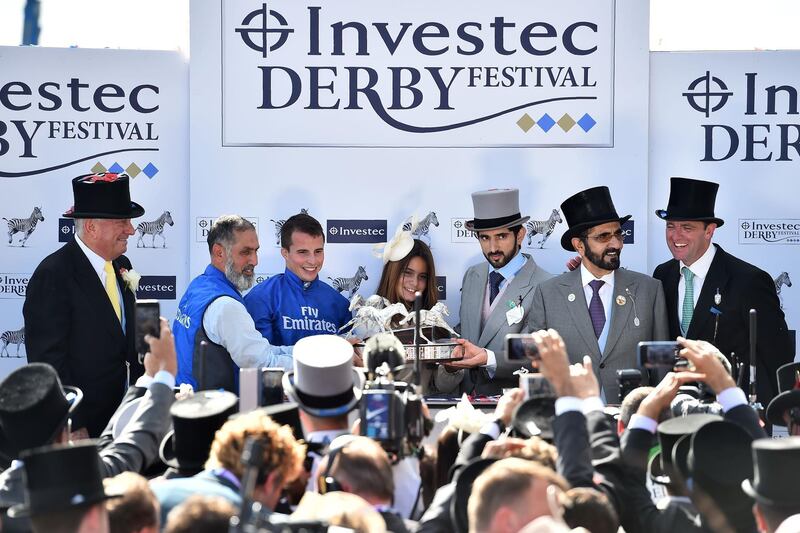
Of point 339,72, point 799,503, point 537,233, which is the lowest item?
point 799,503

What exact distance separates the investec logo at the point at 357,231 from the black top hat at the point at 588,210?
128 centimetres

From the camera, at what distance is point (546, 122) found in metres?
7.51

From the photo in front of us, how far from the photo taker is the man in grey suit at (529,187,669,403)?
21.8ft

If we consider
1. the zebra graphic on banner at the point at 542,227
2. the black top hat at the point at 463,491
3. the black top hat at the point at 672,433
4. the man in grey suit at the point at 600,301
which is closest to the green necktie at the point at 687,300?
the man in grey suit at the point at 600,301

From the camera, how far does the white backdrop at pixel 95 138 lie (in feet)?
24.8

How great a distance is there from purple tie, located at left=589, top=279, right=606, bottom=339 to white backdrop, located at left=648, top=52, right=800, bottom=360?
91 centimetres

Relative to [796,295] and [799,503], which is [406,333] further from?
[799,503]

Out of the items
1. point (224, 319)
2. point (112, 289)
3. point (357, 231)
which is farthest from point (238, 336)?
point (357, 231)

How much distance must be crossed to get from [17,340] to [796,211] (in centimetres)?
518

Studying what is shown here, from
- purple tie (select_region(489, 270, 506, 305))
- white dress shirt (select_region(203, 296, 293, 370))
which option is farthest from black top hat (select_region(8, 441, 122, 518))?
purple tie (select_region(489, 270, 506, 305))

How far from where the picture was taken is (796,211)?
755 centimetres

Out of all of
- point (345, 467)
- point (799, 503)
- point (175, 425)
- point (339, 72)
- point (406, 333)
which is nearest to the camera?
point (799, 503)

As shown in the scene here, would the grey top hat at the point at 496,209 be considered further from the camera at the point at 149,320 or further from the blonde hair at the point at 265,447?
the blonde hair at the point at 265,447

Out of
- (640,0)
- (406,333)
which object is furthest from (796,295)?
A: (406,333)
